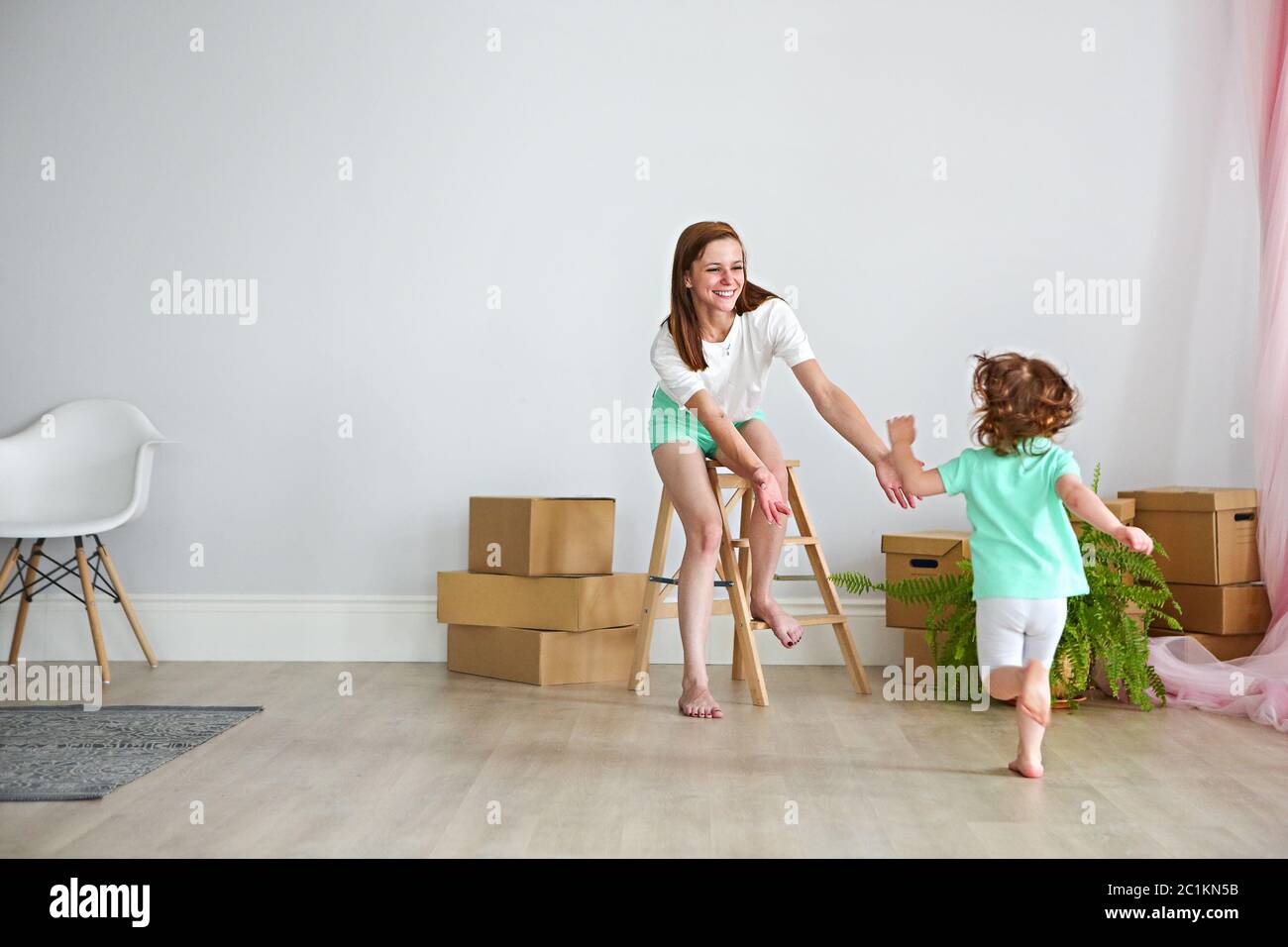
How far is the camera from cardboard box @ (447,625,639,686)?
3.33 m

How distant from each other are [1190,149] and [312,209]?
2.70 m

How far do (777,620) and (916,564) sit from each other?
0.53 m

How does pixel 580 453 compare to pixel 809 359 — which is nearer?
pixel 809 359

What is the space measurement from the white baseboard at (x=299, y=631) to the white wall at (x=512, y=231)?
7 cm

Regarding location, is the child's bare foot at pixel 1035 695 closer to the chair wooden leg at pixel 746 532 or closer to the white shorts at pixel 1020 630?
the white shorts at pixel 1020 630

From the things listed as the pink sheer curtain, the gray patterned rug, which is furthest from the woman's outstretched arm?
the gray patterned rug

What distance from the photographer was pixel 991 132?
383 centimetres

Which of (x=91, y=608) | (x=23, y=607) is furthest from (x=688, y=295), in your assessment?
(x=23, y=607)

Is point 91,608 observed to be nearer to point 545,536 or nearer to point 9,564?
point 9,564

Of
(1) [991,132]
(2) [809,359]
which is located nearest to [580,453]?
(2) [809,359]

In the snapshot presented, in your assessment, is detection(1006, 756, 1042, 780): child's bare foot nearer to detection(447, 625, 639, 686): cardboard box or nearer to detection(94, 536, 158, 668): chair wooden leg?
detection(447, 625, 639, 686): cardboard box

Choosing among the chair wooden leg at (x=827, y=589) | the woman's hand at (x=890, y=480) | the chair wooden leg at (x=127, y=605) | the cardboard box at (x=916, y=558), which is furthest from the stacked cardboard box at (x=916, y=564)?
the chair wooden leg at (x=127, y=605)
